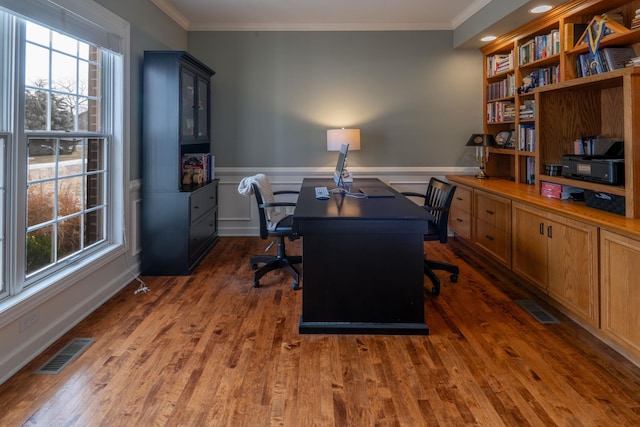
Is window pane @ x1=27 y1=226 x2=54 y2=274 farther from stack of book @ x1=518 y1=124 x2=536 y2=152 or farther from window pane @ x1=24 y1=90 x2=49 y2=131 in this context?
stack of book @ x1=518 y1=124 x2=536 y2=152

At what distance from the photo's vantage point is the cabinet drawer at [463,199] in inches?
178

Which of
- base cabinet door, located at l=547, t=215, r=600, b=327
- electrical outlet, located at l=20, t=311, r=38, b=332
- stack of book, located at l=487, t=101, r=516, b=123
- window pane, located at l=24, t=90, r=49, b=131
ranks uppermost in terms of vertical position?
stack of book, located at l=487, t=101, r=516, b=123

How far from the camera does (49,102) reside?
257 centimetres

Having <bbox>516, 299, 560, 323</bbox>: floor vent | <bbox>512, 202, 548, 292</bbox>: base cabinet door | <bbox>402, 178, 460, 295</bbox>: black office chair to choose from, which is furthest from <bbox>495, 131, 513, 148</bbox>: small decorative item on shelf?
<bbox>516, 299, 560, 323</bbox>: floor vent

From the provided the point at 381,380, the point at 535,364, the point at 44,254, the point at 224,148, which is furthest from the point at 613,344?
the point at 224,148

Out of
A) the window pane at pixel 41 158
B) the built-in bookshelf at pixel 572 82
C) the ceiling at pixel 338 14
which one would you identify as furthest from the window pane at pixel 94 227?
the built-in bookshelf at pixel 572 82

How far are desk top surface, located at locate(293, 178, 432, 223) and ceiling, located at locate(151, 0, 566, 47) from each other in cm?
203

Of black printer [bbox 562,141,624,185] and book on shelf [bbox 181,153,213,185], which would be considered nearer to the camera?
black printer [bbox 562,141,624,185]

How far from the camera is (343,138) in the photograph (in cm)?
482

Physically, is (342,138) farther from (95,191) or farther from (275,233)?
(95,191)

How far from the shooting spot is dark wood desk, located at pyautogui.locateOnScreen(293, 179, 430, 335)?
2.59 m

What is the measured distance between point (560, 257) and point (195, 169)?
3.37m

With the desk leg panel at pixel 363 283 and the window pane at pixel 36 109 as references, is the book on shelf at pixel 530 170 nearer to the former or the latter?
the desk leg panel at pixel 363 283

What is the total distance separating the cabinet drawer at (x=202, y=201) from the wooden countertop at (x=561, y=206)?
271 centimetres
